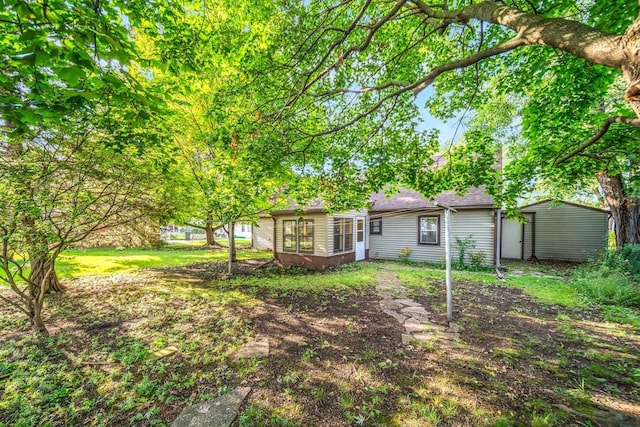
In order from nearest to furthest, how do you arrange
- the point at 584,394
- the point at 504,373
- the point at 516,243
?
1. the point at 584,394
2. the point at 504,373
3. the point at 516,243

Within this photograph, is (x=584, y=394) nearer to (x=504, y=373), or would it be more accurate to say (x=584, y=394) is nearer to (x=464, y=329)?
(x=504, y=373)

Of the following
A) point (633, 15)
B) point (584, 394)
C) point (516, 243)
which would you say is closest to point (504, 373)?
point (584, 394)

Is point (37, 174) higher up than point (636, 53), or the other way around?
point (636, 53)

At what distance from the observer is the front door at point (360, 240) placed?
12.1m

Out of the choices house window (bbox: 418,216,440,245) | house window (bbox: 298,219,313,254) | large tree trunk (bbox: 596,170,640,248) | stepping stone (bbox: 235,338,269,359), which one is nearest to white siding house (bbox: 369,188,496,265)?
house window (bbox: 418,216,440,245)

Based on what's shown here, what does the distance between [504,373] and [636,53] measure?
137 inches

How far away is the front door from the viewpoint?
39.8ft

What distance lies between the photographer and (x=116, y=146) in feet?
11.6

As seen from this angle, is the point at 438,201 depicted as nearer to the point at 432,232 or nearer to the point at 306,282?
the point at 432,232

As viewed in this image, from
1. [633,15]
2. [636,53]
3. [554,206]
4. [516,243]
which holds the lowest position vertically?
[516,243]

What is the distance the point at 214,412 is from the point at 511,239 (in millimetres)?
15132

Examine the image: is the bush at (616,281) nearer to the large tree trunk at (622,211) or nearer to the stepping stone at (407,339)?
the large tree trunk at (622,211)

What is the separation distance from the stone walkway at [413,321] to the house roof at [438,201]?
3539 millimetres

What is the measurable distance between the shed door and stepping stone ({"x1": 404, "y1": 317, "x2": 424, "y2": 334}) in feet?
37.0
